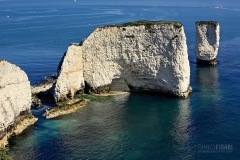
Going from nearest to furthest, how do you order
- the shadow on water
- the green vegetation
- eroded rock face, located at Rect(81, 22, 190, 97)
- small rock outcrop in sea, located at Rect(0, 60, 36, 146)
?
the green vegetation, the shadow on water, small rock outcrop in sea, located at Rect(0, 60, 36, 146), eroded rock face, located at Rect(81, 22, 190, 97)

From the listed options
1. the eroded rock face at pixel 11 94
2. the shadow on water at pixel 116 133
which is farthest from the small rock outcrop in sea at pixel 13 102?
the shadow on water at pixel 116 133

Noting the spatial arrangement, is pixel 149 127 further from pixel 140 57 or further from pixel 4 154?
pixel 4 154

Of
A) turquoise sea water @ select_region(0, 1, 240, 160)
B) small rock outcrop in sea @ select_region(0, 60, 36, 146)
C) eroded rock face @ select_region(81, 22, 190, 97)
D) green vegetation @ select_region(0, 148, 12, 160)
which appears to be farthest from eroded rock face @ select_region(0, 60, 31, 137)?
eroded rock face @ select_region(81, 22, 190, 97)

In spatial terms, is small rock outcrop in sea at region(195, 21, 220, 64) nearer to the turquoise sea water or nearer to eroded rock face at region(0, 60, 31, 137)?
the turquoise sea water

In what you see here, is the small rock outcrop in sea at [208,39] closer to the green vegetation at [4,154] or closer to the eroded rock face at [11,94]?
the eroded rock face at [11,94]

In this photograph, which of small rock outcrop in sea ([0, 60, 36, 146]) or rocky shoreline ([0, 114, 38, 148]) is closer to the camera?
rocky shoreline ([0, 114, 38, 148])

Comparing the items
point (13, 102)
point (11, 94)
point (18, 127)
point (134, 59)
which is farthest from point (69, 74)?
point (18, 127)
